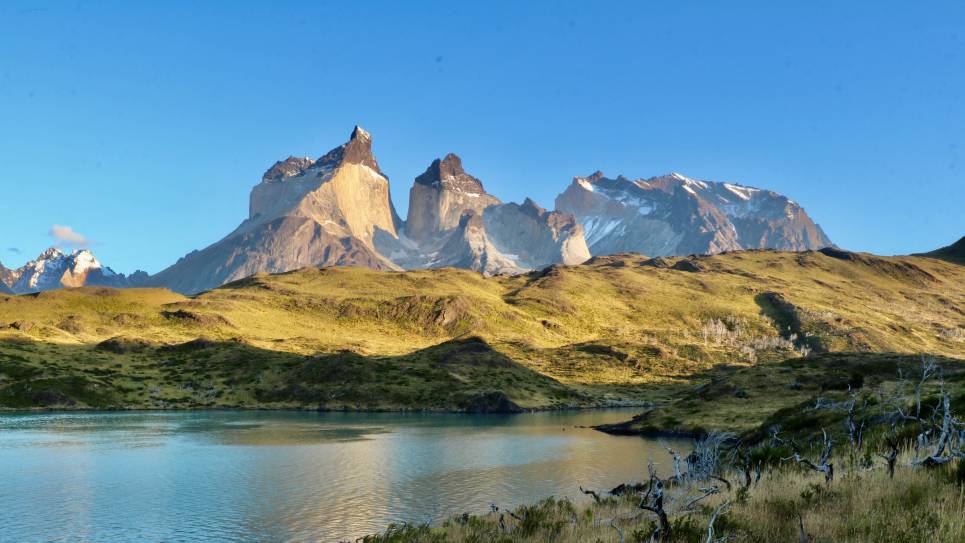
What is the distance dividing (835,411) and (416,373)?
479 ft

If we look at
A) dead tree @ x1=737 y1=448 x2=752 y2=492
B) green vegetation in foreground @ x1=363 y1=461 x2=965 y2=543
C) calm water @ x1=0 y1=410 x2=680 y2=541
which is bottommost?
calm water @ x1=0 y1=410 x2=680 y2=541

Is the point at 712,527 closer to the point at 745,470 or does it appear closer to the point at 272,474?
the point at 745,470

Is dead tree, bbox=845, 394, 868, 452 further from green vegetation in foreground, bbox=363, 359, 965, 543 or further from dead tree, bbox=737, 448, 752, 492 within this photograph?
dead tree, bbox=737, 448, 752, 492

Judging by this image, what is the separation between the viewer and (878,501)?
1634 cm

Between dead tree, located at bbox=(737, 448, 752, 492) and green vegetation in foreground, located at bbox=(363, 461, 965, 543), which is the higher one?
green vegetation in foreground, located at bbox=(363, 461, 965, 543)

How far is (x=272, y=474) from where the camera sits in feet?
233

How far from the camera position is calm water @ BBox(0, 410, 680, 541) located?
49.1m

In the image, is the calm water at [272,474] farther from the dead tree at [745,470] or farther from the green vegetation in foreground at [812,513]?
the green vegetation in foreground at [812,513]

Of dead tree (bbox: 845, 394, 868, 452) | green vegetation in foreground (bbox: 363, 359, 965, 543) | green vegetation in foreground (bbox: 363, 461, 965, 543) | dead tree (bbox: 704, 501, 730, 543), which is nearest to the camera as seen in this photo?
dead tree (bbox: 704, 501, 730, 543)

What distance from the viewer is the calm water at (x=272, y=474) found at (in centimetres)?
4906

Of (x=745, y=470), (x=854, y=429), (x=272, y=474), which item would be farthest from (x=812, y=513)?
(x=272, y=474)

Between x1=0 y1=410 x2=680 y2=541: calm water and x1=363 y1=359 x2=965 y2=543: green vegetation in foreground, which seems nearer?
x1=363 y1=359 x2=965 y2=543: green vegetation in foreground

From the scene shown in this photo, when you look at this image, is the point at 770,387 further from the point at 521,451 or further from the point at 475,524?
the point at 475,524

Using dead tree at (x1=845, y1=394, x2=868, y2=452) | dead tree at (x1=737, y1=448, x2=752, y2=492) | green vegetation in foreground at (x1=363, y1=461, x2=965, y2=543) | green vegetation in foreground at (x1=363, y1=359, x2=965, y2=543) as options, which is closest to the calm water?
dead tree at (x1=737, y1=448, x2=752, y2=492)
